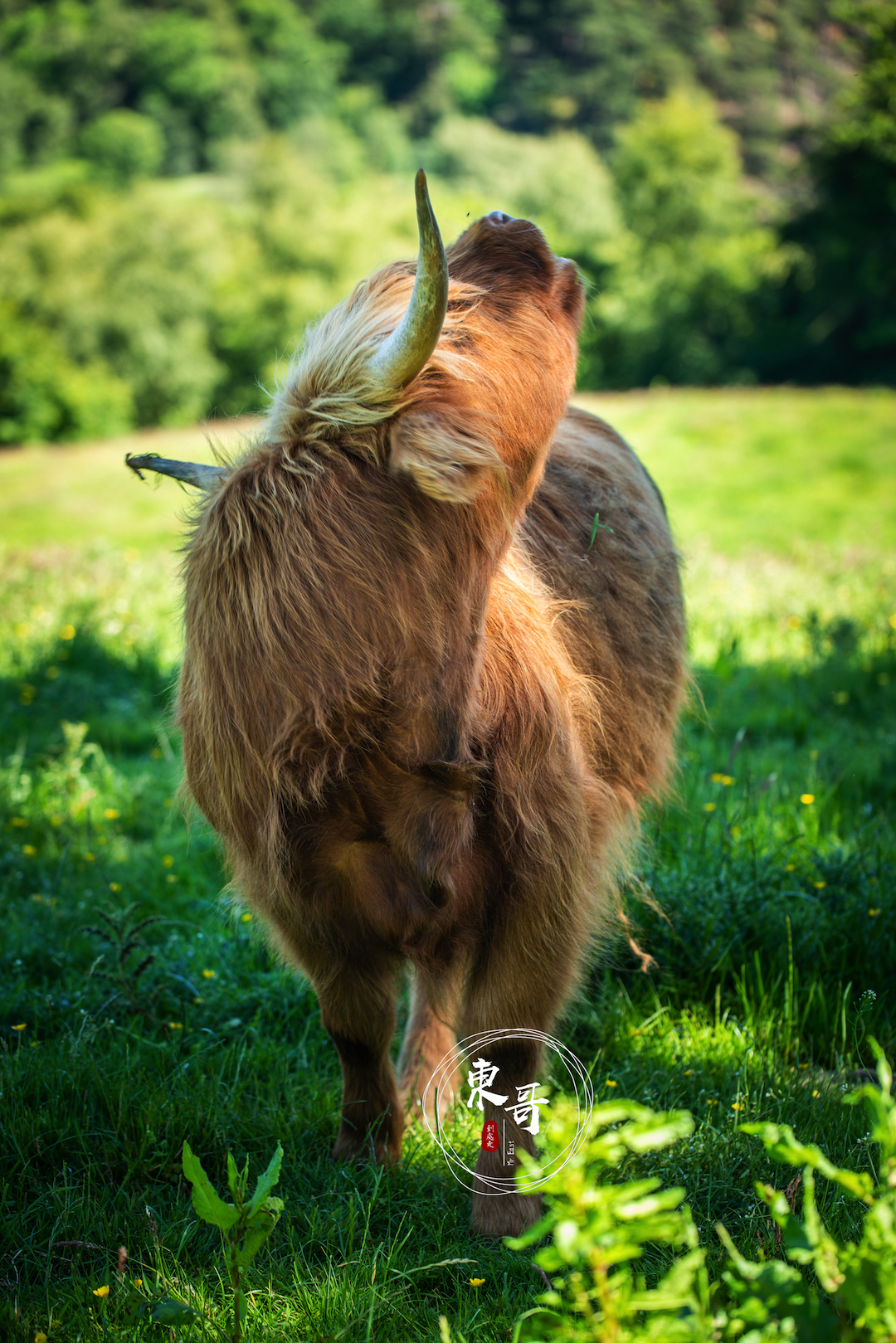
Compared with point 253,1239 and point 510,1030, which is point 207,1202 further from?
point 510,1030

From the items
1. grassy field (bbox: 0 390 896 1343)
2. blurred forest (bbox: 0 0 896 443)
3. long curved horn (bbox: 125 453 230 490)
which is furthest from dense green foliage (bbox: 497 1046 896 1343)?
blurred forest (bbox: 0 0 896 443)

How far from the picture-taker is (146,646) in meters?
6.79

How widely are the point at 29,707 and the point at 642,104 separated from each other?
5538 centimetres

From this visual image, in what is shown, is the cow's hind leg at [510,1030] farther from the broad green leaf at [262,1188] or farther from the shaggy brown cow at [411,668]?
the broad green leaf at [262,1188]

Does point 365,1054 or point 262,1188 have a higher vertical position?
point 262,1188

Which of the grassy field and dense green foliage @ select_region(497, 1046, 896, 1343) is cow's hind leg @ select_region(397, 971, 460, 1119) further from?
dense green foliage @ select_region(497, 1046, 896, 1343)

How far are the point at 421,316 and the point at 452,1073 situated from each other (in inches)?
78.9

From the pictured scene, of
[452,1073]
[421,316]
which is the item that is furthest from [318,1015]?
[421,316]

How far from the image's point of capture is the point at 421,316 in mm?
1509

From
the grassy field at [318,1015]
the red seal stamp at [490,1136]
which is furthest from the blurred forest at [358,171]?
the red seal stamp at [490,1136]

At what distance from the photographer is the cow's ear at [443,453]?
1.60m

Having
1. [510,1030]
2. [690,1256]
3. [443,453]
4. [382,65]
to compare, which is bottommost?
[510,1030]

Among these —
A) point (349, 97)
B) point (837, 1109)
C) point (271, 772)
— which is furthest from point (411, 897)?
point (349, 97)

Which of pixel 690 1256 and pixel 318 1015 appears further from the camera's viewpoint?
pixel 318 1015
